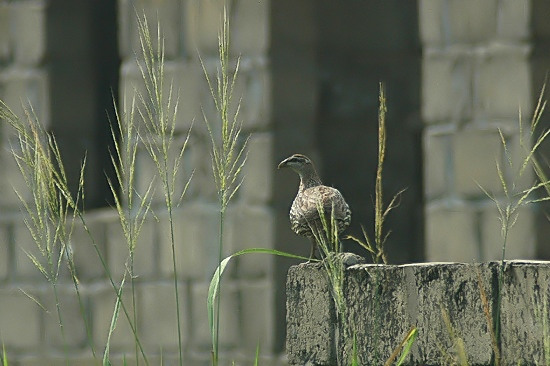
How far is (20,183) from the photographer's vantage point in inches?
232

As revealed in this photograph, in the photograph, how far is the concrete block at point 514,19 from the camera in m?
4.69

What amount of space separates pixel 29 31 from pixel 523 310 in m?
3.81

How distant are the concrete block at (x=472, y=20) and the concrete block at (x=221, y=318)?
144 centimetres

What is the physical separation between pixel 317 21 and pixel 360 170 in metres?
0.69

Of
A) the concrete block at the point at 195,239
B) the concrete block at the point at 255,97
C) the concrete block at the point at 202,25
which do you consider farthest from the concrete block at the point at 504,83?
the concrete block at the point at 195,239

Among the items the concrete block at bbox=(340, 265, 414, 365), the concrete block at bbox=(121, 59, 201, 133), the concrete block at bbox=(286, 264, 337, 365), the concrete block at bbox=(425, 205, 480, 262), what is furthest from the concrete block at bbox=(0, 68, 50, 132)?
the concrete block at bbox=(340, 265, 414, 365)

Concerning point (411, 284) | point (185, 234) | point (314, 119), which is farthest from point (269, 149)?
point (411, 284)

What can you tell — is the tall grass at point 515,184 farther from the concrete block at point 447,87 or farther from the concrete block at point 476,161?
the concrete block at point 447,87

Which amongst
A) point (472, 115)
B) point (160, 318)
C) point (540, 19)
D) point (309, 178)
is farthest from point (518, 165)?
point (160, 318)

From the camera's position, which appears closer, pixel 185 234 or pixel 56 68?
pixel 185 234

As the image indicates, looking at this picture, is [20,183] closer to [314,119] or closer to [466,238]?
[314,119]

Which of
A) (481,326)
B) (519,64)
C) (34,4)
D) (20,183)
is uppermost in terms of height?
(34,4)

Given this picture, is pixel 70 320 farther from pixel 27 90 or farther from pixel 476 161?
pixel 476 161

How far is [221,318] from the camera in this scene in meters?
5.31
